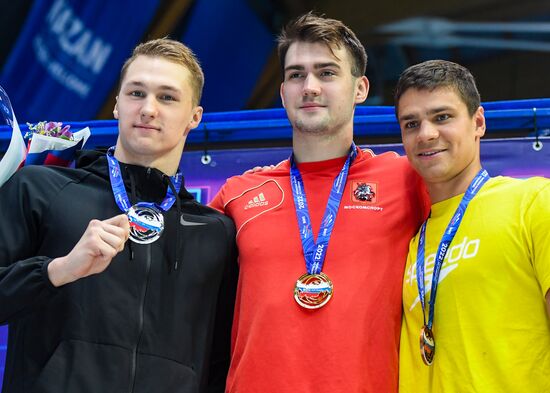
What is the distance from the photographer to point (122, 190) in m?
2.49

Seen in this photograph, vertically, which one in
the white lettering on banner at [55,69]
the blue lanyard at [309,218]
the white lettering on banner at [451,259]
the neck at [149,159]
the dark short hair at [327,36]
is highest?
the white lettering on banner at [55,69]

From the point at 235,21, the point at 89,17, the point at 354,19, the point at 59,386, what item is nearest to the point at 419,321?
the point at 59,386

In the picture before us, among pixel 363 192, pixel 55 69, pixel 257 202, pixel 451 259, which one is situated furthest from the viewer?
pixel 55 69

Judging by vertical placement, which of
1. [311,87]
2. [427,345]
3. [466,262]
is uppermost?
[311,87]

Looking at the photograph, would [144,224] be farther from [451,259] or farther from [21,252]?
[451,259]

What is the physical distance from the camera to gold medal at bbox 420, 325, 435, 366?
2205 mm

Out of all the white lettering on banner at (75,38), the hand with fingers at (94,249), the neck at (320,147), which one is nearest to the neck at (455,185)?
the neck at (320,147)

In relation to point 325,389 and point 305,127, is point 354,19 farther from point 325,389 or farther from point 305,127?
point 325,389

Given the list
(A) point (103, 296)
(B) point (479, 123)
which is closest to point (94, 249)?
(A) point (103, 296)

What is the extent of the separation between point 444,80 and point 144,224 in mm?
1128

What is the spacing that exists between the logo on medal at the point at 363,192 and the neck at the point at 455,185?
215 millimetres

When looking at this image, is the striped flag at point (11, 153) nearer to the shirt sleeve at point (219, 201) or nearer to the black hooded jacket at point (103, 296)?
the black hooded jacket at point (103, 296)

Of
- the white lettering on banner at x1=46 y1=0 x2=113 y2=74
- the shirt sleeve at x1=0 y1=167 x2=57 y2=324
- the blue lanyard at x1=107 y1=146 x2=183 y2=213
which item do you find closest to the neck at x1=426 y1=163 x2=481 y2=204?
the blue lanyard at x1=107 y1=146 x2=183 y2=213

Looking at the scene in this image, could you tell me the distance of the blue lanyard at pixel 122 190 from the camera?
244cm
